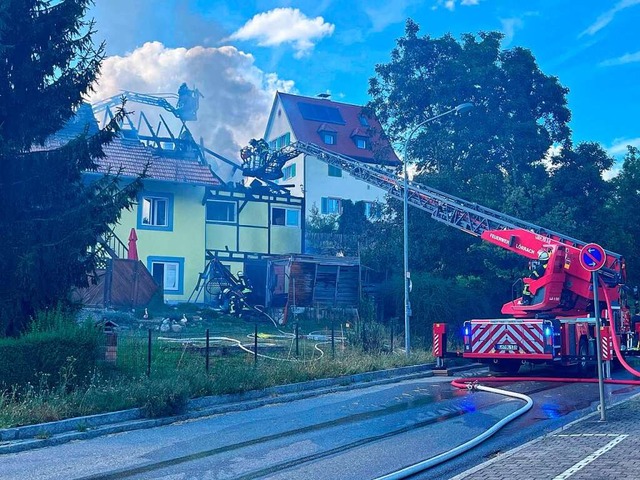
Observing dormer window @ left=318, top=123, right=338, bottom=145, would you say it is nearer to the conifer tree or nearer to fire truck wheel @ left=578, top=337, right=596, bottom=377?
fire truck wheel @ left=578, top=337, right=596, bottom=377

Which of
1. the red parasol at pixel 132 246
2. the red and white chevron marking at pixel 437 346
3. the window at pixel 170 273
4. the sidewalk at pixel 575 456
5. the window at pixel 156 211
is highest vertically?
the window at pixel 156 211

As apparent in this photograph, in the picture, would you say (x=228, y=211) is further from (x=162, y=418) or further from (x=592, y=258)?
(x=592, y=258)

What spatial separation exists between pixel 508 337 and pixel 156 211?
2160cm

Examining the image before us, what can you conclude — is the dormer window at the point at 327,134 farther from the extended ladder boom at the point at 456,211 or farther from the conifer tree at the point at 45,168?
the conifer tree at the point at 45,168

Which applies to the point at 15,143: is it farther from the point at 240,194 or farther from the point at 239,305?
the point at 240,194

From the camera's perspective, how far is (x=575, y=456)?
827cm

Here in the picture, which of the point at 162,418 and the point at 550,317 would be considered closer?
the point at 162,418

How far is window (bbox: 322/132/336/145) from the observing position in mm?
56781

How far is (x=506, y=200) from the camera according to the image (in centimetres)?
3216

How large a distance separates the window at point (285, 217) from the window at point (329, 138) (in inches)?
684

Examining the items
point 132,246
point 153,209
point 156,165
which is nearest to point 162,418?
point 132,246

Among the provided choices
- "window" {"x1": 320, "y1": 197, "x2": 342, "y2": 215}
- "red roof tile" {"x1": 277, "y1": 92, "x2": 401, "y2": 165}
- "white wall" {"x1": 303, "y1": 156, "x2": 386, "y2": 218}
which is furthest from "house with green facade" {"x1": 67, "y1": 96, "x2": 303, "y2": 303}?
"red roof tile" {"x1": 277, "y1": 92, "x2": 401, "y2": 165}

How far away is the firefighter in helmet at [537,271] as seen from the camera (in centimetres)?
1991

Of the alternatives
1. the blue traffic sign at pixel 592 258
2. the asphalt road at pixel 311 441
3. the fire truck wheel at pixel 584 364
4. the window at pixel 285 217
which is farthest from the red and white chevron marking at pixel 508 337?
the window at pixel 285 217
